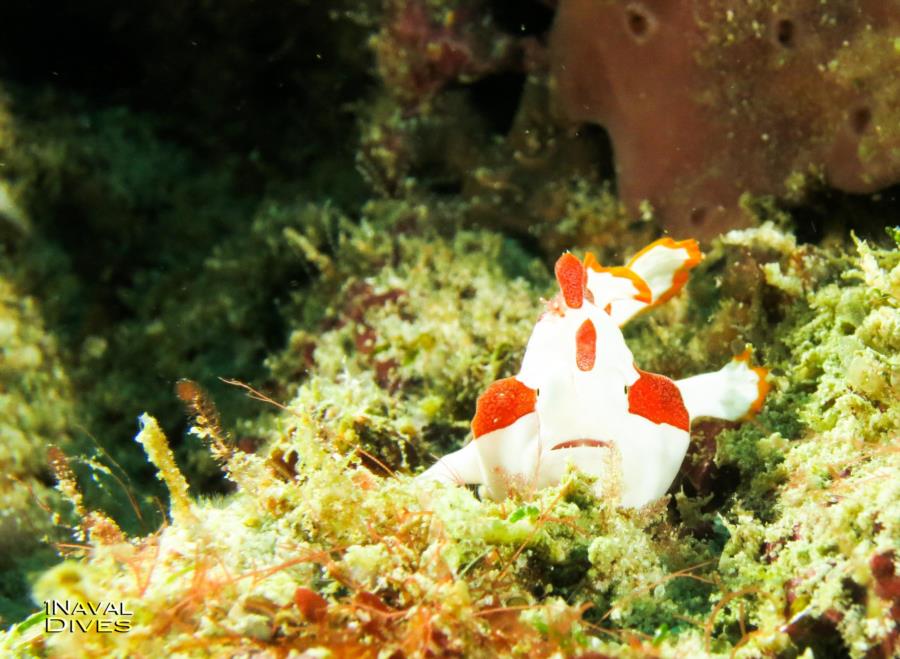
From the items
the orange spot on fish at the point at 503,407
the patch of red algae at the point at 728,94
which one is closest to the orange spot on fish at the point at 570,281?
the orange spot on fish at the point at 503,407

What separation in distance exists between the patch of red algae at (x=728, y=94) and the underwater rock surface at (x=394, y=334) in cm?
2

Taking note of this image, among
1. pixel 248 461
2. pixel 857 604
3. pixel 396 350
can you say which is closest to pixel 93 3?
pixel 396 350

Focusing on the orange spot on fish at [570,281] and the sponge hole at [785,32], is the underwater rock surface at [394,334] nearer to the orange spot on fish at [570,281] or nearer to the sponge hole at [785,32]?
the sponge hole at [785,32]

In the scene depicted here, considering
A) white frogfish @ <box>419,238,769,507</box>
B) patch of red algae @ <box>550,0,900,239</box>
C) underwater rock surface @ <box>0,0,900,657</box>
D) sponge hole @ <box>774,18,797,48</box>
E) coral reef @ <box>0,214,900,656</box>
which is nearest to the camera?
coral reef @ <box>0,214,900,656</box>

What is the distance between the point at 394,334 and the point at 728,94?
209 cm

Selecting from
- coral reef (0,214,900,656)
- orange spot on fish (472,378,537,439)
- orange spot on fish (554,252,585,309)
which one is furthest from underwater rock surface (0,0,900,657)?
orange spot on fish (554,252,585,309)

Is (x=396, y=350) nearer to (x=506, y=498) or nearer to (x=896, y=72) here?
(x=506, y=498)

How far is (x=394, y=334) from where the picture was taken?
3.64 meters

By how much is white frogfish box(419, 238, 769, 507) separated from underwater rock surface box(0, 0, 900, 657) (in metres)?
0.10

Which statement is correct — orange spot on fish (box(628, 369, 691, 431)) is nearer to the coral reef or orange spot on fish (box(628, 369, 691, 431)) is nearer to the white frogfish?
the white frogfish

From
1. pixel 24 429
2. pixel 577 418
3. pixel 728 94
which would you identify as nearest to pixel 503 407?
pixel 577 418

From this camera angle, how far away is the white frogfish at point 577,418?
83.0 inches

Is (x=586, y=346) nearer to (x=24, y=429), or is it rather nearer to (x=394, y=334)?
(x=394, y=334)

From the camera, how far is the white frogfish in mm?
2109
